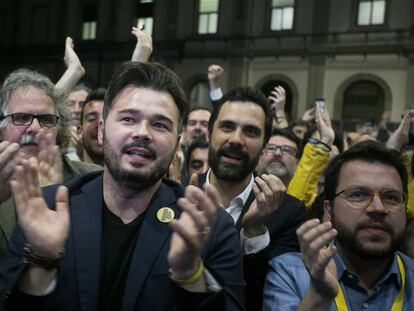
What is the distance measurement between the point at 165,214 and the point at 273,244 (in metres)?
0.83

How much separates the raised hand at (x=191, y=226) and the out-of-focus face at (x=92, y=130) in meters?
2.33

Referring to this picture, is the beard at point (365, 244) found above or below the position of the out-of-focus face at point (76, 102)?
below

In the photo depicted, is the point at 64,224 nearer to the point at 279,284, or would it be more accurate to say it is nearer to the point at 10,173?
the point at 10,173

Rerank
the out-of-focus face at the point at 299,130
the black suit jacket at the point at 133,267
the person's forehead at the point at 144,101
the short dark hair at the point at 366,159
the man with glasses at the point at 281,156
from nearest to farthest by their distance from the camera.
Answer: the black suit jacket at the point at 133,267, the person's forehead at the point at 144,101, the short dark hair at the point at 366,159, the man with glasses at the point at 281,156, the out-of-focus face at the point at 299,130

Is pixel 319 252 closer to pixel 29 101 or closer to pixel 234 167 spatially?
pixel 234 167

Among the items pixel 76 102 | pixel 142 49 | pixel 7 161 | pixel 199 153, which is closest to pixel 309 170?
pixel 199 153

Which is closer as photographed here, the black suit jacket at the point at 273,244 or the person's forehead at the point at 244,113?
the black suit jacket at the point at 273,244

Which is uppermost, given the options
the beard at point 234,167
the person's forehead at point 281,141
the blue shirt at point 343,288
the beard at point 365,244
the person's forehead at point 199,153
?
the person's forehead at point 281,141

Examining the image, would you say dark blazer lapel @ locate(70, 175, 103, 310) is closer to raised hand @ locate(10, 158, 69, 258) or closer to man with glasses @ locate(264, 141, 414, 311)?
raised hand @ locate(10, 158, 69, 258)

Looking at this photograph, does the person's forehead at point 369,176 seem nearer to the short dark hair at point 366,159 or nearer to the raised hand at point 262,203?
the short dark hair at point 366,159

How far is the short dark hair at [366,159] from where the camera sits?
248 centimetres

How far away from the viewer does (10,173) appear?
2.04 m

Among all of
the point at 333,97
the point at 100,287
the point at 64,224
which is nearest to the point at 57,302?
the point at 100,287

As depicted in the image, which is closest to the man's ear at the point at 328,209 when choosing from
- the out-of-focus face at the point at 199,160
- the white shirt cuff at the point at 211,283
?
the white shirt cuff at the point at 211,283
